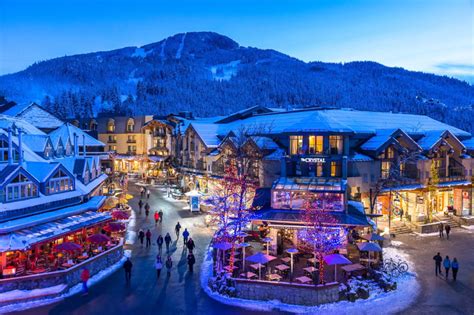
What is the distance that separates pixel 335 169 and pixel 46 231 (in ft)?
78.9

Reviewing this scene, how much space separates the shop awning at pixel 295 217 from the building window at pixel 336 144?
6429 mm

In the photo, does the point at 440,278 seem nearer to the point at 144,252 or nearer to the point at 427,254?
the point at 427,254

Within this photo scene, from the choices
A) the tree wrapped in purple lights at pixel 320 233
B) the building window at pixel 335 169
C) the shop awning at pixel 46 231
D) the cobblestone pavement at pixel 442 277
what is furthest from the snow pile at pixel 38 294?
the building window at pixel 335 169

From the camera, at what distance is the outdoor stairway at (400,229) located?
35731 millimetres

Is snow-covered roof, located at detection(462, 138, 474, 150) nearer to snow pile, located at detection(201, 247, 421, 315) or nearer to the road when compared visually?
snow pile, located at detection(201, 247, 421, 315)

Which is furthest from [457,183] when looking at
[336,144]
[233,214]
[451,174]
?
[233,214]

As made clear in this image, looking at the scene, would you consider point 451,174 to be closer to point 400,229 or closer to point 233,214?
point 400,229

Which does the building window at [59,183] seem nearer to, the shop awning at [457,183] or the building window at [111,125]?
the shop awning at [457,183]

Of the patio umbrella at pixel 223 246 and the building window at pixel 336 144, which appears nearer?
the patio umbrella at pixel 223 246

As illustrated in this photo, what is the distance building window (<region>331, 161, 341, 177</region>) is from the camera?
3503cm

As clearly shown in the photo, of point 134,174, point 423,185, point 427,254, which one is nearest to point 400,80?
point 134,174

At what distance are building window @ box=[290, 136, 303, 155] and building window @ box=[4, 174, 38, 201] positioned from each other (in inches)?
819

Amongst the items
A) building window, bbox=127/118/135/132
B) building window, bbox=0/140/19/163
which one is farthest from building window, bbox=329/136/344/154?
building window, bbox=127/118/135/132

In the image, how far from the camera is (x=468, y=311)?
1925 centimetres
